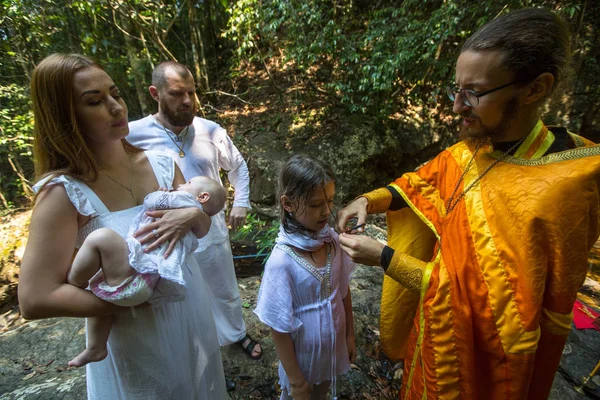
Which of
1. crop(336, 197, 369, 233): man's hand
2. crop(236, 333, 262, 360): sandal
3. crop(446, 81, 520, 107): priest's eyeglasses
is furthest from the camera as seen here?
crop(236, 333, 262, 360): sandal

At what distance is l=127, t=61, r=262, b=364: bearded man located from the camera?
232 cm

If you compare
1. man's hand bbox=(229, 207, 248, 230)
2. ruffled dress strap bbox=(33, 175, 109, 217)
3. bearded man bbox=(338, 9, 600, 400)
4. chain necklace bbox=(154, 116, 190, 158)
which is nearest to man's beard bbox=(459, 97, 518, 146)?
bearded man bbox=(338, 9, 600, 400)

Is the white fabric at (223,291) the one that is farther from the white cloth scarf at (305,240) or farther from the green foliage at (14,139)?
the green foliage at (14,139)

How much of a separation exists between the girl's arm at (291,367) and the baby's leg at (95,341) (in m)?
0.72

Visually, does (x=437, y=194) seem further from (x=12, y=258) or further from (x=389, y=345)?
(x=12, y=258)

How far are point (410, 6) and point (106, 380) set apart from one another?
6.73m

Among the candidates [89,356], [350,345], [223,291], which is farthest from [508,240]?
[223,291]

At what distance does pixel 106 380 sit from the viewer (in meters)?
1.28

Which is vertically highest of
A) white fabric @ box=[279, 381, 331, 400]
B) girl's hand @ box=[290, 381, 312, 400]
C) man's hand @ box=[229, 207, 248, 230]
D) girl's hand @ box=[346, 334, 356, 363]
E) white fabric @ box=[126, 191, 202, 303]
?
white fabric @ box=[126, 191, 202, 303]

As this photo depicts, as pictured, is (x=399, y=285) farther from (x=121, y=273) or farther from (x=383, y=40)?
(x=383, y=40)

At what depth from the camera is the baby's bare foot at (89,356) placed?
44.7 inches

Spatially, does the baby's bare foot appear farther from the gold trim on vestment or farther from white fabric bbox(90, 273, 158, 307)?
the gold trim on vestment

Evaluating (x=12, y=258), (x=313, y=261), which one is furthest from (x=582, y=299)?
(x=12, y=258)

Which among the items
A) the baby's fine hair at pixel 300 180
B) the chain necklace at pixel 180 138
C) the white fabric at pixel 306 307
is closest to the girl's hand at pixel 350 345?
the white fabric at pixel 306 307
